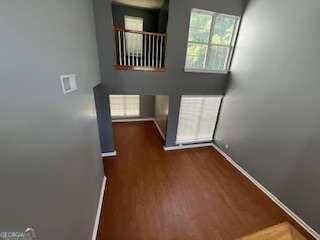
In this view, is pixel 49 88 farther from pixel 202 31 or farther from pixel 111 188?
pixel 202 31

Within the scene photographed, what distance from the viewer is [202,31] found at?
3492mm

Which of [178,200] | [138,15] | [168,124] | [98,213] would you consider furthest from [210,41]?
[98,213]

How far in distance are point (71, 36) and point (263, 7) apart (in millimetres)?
3621

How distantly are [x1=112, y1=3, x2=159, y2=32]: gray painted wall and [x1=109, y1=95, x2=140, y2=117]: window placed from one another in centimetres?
254

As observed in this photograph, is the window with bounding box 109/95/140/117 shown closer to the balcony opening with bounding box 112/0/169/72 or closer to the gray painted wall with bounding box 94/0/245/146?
the balcony opening with bounding box 112/0/169/72

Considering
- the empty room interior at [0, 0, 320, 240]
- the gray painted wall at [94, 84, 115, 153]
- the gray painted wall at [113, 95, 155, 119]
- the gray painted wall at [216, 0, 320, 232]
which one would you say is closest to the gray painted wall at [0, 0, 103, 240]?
the empty room interior at [0, 0, 320, 240]

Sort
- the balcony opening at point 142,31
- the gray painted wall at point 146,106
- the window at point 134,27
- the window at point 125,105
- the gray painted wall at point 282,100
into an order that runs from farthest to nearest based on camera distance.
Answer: the gray painted wall at point 146,106 → the window at point 125,105 → the window at point 134,27 → the balcony opening at point 142,31 → the gray painted wall at point 282,100

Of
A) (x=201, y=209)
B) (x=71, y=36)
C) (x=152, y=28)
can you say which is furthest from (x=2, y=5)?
(x=152, y=28)

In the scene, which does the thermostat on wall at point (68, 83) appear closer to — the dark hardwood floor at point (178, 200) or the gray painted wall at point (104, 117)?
the gray painted wall at point (104, 117)

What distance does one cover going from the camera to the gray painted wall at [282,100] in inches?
85.8

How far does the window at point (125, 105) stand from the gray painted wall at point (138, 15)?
254 centimetres

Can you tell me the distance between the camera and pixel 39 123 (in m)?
0.91

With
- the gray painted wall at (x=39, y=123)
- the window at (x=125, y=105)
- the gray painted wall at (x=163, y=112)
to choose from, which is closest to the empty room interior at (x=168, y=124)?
the gray painted wall at (x=39, y=123)

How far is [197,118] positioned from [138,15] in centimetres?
411
